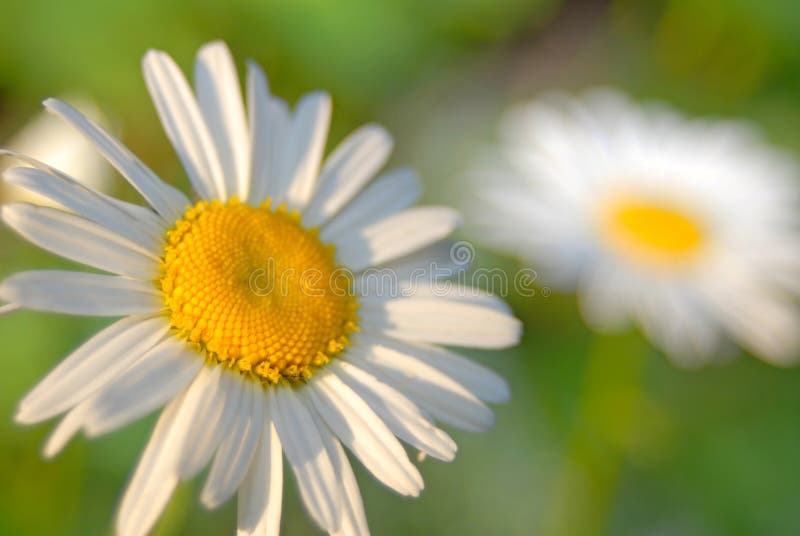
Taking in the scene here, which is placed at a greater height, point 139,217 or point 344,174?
point 139,217

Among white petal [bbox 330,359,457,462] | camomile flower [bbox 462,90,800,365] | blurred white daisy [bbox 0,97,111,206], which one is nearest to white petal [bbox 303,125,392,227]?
white petal [bbox 330,359,457,462]

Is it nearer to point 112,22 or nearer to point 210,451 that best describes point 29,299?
point 210,451

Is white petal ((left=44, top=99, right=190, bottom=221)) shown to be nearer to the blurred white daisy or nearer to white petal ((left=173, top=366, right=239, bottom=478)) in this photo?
white petal ((left=173, top=366, right=239, bottom=478))

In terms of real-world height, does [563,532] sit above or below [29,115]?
below

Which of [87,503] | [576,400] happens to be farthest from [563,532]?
[87,503]

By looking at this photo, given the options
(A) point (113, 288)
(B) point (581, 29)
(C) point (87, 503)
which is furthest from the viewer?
(B) point (581, 29)

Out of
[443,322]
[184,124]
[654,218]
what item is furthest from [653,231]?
[184,124]

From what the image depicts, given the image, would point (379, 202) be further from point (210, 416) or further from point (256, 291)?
point (210, 416)
